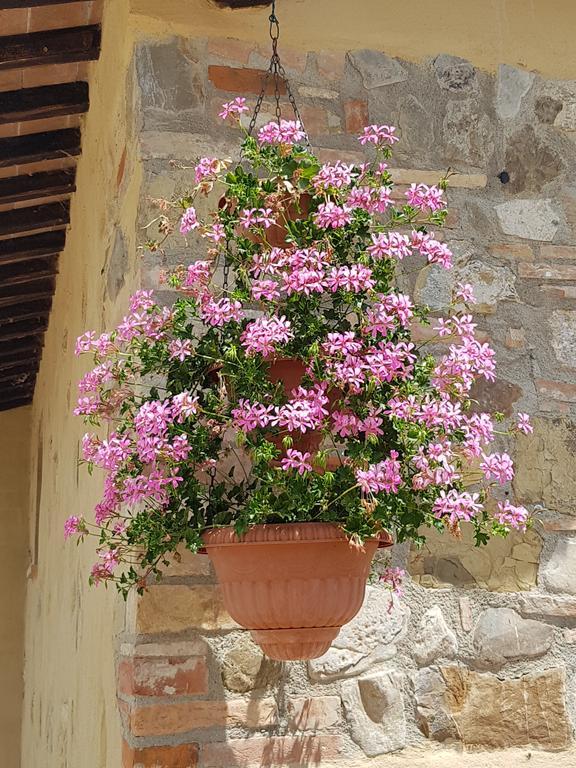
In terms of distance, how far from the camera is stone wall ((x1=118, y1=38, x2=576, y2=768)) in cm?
219

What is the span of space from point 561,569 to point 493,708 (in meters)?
0.37

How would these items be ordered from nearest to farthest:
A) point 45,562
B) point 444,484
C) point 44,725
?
point 444,484, point 44,725, point 45,562

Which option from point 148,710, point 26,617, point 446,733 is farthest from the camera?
point 26,617

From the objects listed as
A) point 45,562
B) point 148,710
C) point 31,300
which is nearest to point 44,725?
point 45,562

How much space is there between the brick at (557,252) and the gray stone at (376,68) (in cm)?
57

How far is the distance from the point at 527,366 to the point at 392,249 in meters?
0.80

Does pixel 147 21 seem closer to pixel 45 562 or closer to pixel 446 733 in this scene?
pixel 446 733

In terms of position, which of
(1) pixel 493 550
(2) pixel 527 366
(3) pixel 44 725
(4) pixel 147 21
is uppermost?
(4) pixel 147 21

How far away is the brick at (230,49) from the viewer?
8.18 ft

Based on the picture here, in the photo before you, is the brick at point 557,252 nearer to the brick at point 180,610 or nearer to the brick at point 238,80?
the brick at point 238,80

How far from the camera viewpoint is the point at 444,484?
6.00 ft

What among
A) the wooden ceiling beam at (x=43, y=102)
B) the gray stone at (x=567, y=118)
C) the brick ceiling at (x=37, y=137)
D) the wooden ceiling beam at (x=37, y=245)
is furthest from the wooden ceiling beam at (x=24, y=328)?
the gray stone at (x=567, y=118)

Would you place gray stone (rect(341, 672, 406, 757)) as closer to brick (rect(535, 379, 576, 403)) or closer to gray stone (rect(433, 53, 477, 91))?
brick (rect(535, 379, 576, 403))

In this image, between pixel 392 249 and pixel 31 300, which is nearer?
pixel 392 249
